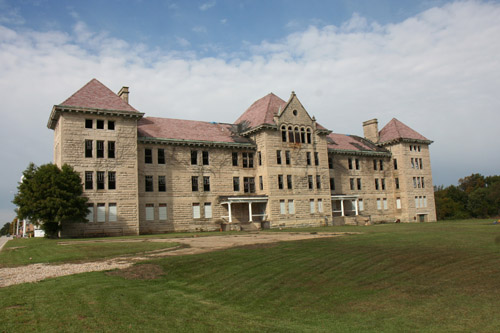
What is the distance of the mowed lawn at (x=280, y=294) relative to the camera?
9.82 metres

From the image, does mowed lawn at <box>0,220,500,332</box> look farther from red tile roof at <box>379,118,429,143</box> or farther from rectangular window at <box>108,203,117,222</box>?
red tile roof at <box>379,118,429,143</box>

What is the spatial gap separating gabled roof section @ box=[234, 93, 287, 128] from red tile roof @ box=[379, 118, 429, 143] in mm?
19616

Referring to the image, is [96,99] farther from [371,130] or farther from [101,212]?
[371,130]

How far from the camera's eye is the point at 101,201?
38.0m

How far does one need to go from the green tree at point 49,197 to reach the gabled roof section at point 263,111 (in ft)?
70.0

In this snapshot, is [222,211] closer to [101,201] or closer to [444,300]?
[101,201]

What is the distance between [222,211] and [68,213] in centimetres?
1662

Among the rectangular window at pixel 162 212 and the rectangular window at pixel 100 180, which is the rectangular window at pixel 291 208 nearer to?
the rectangular window at pixel 162 212

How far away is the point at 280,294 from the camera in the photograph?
12.9 m

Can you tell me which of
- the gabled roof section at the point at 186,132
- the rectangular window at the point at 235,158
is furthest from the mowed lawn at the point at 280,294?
the rectangular window at the point at 235,158

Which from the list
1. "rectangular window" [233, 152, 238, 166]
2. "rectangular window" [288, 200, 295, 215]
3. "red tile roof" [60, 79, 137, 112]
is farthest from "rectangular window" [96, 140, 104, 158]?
"rectangular window" [288, 200, 295, 215]

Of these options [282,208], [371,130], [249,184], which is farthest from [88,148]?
[371,130]

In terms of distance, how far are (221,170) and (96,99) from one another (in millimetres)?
14991

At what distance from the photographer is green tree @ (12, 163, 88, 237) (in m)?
32.5
